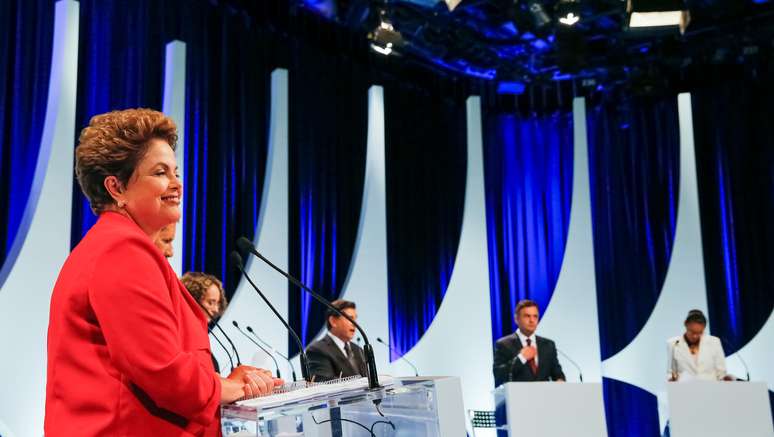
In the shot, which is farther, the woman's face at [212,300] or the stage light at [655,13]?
the stage light at [655,13]

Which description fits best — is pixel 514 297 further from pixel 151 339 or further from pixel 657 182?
pixel 151 339

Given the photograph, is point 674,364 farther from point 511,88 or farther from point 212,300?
point 212,300

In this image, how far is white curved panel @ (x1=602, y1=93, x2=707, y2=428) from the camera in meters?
7.64

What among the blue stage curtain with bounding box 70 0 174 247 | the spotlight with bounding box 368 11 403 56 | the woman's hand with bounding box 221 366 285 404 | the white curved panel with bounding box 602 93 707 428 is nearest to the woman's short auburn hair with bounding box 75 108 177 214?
the woman's hand with bounding box 221 366 285 404

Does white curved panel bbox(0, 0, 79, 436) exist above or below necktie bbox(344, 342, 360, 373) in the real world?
above

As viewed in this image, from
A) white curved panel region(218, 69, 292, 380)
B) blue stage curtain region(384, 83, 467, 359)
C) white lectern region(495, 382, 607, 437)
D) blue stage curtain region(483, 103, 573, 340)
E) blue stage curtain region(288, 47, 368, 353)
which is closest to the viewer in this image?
white lectern region(495, 382, 607, 437)

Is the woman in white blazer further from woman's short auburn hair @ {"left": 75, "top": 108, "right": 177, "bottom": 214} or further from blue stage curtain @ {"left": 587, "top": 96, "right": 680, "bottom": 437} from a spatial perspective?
woman's short auburn hair @ {"left": 75, "top": 108, "right": 177, "bottom": 214}

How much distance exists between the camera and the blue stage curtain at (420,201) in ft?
24.2

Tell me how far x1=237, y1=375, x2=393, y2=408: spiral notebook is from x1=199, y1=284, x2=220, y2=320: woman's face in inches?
102

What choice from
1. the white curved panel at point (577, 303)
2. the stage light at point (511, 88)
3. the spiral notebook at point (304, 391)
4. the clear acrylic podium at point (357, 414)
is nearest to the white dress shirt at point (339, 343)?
the white curved panel at point (577, 303)

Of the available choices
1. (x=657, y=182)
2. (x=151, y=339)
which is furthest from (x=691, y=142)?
→ (x=151, y=339)

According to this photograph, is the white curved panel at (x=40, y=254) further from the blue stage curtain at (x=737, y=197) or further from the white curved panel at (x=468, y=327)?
the blue stage curtain at (x=737, y=197)

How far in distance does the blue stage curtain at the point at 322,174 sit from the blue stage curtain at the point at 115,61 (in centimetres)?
139

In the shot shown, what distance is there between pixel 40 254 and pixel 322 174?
2.72m
